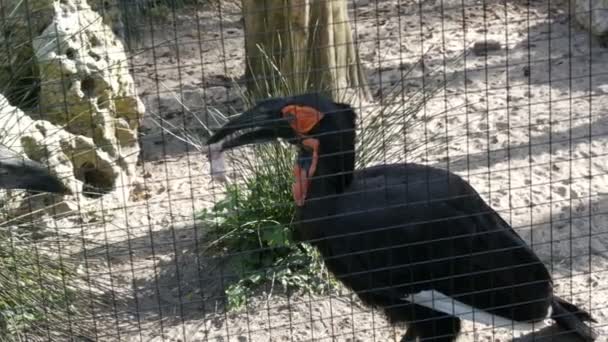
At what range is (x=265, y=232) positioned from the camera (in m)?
4.27

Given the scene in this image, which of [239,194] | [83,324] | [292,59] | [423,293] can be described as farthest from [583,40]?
[83,324]

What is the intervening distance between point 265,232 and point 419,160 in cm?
96

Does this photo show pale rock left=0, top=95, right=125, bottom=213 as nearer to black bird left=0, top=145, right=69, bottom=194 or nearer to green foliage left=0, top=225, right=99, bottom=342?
green foliage left=0, top=225, right=99, bottom=342

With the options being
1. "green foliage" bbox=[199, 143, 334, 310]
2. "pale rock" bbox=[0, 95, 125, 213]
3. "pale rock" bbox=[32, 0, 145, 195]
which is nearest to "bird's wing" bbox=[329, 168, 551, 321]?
"green foliage" bbox=[199, 143, 334, 310]

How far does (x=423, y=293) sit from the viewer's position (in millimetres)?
3520

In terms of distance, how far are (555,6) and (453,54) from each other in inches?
39.0

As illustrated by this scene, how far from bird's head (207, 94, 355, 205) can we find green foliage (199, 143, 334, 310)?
2.48ft

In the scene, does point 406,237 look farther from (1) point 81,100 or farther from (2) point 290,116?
(1) point 81,100

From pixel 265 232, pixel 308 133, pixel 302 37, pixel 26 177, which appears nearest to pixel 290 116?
pixel 308 133

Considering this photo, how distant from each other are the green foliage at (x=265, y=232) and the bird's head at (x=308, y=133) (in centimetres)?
76

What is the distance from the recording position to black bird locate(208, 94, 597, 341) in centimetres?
338

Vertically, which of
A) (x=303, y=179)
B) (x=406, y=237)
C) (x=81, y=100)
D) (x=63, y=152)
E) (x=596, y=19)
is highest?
(x=596, y=19)

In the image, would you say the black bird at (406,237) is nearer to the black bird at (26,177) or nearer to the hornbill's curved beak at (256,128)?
the hornbill's curved beak at (256,128)

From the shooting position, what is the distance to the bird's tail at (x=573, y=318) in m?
3.64
